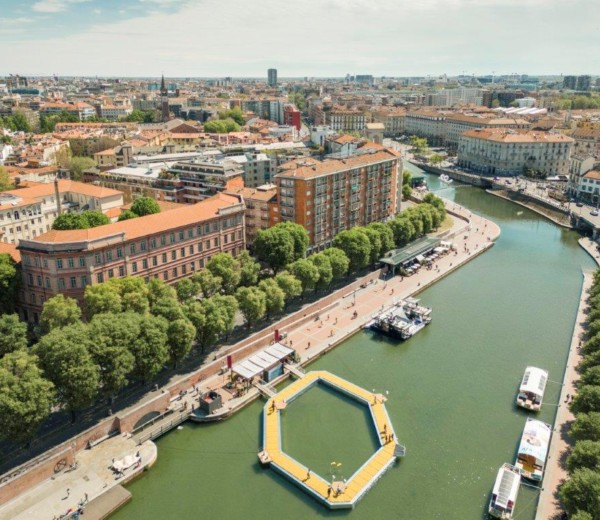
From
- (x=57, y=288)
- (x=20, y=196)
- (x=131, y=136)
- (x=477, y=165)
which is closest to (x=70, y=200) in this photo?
(x=20, y=196)

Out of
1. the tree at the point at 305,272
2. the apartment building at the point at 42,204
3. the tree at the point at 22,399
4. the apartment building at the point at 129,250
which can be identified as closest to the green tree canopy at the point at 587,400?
Result: the tree at the point at 305,272

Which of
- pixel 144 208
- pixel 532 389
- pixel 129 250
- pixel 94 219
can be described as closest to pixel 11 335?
pixel 129 250

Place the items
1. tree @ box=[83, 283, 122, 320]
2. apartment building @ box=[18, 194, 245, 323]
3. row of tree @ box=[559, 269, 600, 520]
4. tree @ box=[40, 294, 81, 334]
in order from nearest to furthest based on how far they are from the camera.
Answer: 1. row of tree @ box=[559, 269, 600, 520]
2. tree @ box=[40, 294, 81, 334]
3. tree @ box=[83, 283, 122, 320]
4. apartment building @ box=[18, 194, 245, 323]

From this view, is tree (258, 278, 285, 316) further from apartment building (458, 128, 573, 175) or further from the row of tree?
apartment building (458, 128, 573, 175)

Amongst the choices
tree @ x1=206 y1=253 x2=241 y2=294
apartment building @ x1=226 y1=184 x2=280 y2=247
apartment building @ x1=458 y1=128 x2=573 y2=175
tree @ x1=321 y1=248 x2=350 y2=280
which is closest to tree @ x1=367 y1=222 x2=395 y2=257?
tree @ x1=321 y1=248 x2=350 y2=280

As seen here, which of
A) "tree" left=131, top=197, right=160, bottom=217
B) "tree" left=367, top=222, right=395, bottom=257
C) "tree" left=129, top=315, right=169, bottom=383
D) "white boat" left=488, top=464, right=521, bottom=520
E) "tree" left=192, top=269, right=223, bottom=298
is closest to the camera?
"white boat" left=488, top=464, right=521, bottom=520

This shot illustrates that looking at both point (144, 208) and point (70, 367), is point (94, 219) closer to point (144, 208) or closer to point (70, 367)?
point (144, 208)
